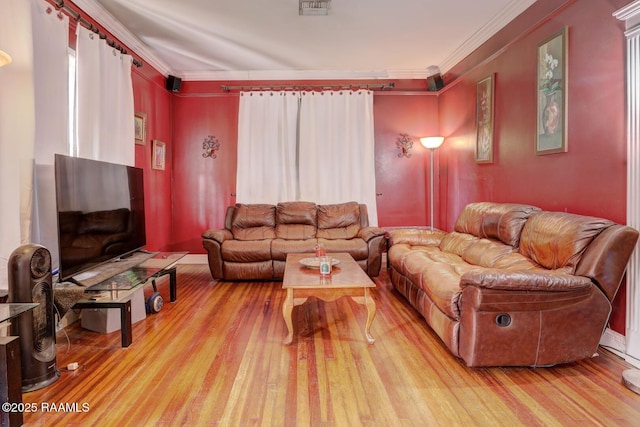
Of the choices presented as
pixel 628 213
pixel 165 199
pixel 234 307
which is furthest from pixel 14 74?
pixel 628 213

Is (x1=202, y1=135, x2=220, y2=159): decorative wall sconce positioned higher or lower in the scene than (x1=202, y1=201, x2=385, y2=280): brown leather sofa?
higher

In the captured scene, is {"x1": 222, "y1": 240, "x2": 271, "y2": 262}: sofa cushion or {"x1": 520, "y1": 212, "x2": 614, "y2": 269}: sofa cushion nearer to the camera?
{"x1": 520, "y1": 212, "x2": 614, "y2": 269}: sofa cushion

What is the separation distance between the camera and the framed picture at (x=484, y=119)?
3.93 metres

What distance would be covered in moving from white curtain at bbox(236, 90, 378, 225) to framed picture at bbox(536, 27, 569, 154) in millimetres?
2426

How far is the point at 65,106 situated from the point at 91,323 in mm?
1665

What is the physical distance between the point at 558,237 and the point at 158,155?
4.48m

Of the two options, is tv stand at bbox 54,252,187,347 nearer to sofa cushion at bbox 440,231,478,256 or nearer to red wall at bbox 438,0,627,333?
sofa cushion at bbox 440,231,478,256

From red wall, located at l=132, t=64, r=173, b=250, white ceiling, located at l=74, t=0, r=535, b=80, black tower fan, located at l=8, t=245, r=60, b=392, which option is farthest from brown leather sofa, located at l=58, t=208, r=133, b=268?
white ceiling, located at l=74, t=0, r=535, b=80

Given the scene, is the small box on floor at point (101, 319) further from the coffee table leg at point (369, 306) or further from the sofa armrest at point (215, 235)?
the coffee table leg at point (369, 306)

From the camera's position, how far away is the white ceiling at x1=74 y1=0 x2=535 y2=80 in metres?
3.42

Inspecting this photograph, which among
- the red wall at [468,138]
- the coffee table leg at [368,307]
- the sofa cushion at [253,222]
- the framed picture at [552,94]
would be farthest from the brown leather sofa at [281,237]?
the framed picture at [552,94]

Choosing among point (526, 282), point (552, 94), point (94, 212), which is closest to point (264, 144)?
point (94, 212)

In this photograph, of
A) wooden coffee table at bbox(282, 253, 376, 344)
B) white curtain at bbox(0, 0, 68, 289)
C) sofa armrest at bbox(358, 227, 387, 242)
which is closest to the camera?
white curtain at bbox(0, 0, 68, 289)

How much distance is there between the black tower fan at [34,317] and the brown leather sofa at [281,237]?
7.17ft
